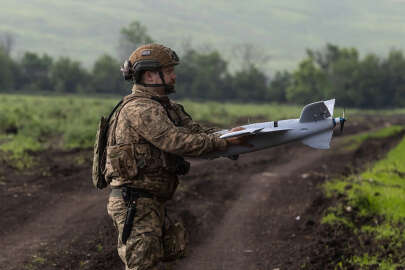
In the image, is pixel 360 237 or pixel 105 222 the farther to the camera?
pixel 105 222

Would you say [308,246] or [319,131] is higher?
[319,131]

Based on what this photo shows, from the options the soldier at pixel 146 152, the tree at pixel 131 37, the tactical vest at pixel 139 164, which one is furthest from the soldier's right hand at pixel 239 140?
the tree at pixel 131 37

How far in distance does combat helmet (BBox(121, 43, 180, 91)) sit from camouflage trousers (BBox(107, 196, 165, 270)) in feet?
3.61

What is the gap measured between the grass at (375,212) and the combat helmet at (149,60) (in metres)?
3.69

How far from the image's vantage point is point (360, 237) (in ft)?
25.5

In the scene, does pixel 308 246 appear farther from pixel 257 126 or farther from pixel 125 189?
pixel 125 189

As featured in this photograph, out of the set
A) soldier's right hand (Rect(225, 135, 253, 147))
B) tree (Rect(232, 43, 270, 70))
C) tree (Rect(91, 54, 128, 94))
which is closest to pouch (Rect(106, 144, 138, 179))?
soldier's right hand (Rect(225, 135, 253, 147))

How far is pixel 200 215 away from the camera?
9680mm

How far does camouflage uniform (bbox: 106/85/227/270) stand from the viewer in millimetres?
4449

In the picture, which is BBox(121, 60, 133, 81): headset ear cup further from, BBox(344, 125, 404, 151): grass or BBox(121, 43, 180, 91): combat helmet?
BBox(344, 125, 404, 151): grass

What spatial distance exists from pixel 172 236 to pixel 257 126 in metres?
1.30

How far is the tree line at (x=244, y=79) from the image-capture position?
67750 mm

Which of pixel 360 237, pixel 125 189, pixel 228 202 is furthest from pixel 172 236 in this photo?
pixel 228 202

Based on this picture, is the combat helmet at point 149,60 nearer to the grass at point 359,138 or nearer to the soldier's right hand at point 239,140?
the soldier's right hand at point 239,140
